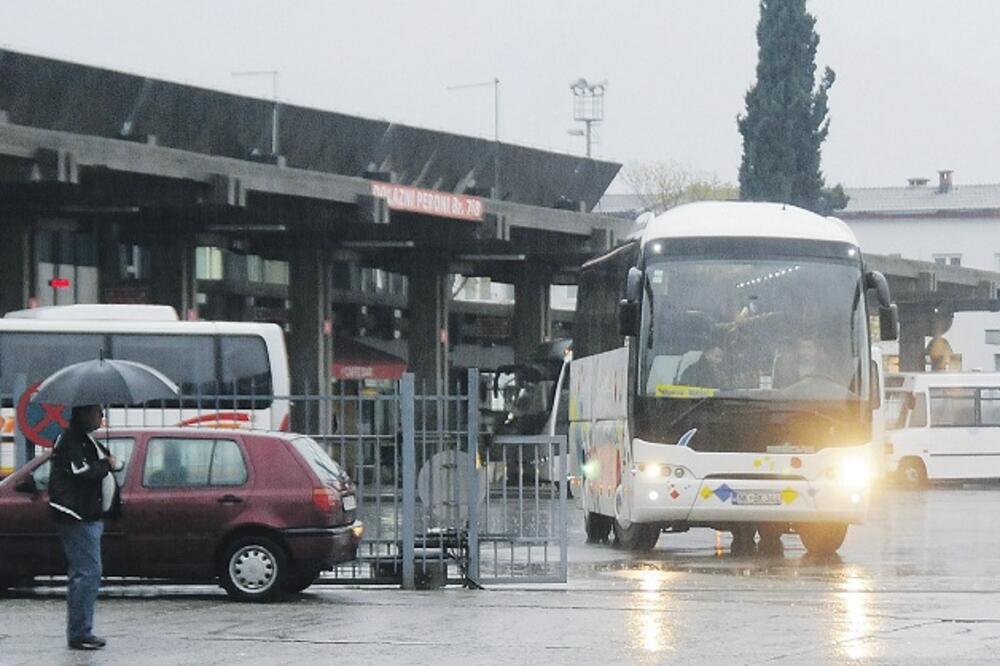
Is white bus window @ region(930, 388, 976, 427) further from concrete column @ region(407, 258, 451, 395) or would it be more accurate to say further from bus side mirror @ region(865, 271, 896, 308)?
bus side mirror @ region(865, 271, 896, 308)

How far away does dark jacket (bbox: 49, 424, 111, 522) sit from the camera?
13586 mm

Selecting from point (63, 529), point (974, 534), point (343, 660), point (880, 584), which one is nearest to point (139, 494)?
point (63, 529)

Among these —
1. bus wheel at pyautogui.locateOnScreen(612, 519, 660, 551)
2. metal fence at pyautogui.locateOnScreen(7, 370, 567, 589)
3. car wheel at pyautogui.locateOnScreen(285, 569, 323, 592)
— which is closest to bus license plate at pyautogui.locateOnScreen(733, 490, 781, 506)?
bus wheel at pyautogui.locateOnScreen(612, 519, 660, 551)

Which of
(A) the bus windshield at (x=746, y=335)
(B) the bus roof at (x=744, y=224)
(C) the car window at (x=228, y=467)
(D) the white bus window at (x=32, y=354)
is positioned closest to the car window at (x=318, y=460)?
(C) the car window at (x=228, y=467)

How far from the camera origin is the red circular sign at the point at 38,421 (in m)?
18.5

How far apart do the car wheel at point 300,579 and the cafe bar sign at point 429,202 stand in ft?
84.9

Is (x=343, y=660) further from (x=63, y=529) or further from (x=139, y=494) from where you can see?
(x=139, y=494)

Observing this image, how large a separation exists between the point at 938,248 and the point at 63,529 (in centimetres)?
11246

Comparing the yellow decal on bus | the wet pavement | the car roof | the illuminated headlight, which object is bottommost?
the wet pavement

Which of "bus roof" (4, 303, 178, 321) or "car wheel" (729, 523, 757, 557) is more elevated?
"bus roof" (4, 303, 178, 321)

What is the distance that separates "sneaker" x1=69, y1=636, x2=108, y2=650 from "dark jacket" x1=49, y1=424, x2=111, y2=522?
714 millimetres

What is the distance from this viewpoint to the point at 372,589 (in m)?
18.5

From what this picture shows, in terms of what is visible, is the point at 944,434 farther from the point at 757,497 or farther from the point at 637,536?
the point at 757,497

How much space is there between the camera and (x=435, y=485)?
18.3 m
